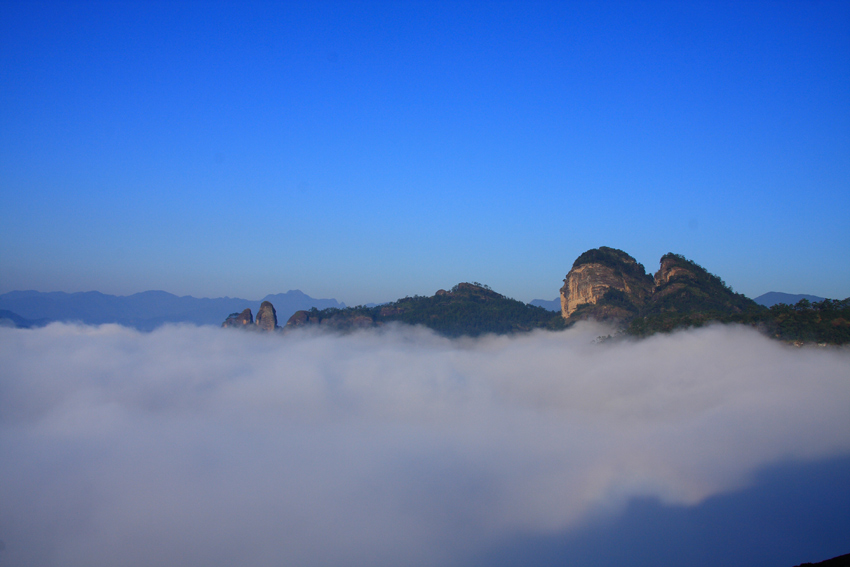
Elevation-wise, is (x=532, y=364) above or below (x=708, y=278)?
below

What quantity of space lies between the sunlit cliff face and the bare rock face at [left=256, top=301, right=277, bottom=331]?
172 inches

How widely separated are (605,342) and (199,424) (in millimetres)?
91415

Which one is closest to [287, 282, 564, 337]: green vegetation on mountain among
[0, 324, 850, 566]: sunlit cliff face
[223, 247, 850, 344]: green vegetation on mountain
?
[223, 247, 850, 344]: green vegetation on mountain

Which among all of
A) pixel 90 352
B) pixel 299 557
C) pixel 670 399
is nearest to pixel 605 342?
pixel 670 399

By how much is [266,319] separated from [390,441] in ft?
162

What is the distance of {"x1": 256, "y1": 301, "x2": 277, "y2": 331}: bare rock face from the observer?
443 feet

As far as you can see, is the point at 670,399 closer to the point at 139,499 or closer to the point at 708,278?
the point at 708,278

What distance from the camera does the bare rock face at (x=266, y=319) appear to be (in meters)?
135

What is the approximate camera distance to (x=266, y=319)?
136 m

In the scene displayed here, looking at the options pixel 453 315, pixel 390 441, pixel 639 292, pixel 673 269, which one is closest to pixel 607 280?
pixel 639 292

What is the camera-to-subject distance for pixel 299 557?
7644 cm

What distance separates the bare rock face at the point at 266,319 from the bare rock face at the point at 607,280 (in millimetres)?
73101

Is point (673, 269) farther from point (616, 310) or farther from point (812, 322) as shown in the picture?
point (812, 322)

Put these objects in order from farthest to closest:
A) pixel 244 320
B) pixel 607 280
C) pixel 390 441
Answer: pixel 244 320 < pixel 390 441 < pixel 607 280
